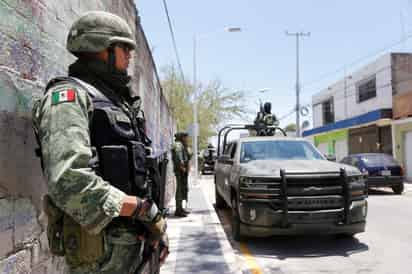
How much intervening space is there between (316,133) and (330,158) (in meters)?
30.3

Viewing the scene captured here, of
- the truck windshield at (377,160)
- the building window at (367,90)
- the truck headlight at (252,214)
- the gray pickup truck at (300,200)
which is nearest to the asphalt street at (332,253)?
the gray pickup truck at (300,200)

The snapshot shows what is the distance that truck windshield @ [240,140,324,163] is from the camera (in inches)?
251

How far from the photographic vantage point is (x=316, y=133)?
35844 millimetres

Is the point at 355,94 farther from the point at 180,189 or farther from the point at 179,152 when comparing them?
the point at 180,189

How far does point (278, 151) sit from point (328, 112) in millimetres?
31120

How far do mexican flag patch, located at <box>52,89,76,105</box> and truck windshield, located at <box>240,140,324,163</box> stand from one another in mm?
4847

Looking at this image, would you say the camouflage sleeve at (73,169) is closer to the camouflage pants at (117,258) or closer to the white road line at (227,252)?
the camouflage pants at (117,258)

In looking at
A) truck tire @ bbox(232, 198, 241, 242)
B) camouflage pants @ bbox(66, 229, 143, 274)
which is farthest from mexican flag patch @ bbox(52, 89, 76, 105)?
truck tire @ bbox(232, 198, 241, 242)

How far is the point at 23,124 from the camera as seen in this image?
6.88ft

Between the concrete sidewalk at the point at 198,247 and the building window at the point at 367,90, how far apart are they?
22106 mm

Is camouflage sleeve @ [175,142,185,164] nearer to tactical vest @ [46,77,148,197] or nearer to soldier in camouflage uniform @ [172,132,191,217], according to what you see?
soldier in camouflage uniform @ [172,132,191,217]

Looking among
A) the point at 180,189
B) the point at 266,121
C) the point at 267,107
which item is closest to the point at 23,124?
the point at 180,189

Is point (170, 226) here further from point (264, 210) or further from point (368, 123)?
point (368, 123)

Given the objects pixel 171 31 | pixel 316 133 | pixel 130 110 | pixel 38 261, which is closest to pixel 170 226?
pixel 38 261
